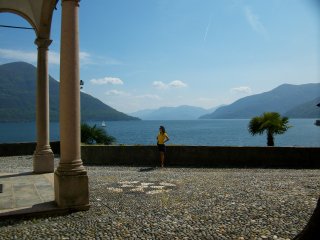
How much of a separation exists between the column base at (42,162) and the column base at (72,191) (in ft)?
15.1

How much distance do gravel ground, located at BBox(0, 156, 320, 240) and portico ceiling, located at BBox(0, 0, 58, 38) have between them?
500 cm

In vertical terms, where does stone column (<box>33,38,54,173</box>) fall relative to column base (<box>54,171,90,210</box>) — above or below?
above

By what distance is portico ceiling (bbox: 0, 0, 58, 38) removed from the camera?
10.8 m

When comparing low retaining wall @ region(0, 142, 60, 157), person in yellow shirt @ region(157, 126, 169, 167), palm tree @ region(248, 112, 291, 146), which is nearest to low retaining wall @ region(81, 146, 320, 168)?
person in yellow shirt @ region(157, 126, 169, 167)

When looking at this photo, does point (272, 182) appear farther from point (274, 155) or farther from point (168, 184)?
point (274, 155)

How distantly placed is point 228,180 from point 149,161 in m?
6.23

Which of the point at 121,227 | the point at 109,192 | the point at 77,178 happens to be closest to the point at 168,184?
the point at 109,192

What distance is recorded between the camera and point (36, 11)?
1181 centimetres

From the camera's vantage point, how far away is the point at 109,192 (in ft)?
29.0

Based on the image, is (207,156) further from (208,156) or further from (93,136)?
(93,136)

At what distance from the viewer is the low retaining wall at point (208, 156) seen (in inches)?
618

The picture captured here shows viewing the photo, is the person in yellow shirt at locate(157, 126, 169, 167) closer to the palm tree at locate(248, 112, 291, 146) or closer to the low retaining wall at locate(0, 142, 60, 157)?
the low retaining wall at locate(0, 142, 60, 157)

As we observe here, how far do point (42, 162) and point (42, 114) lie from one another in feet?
4.87

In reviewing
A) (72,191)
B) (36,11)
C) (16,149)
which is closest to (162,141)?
(36,11)
